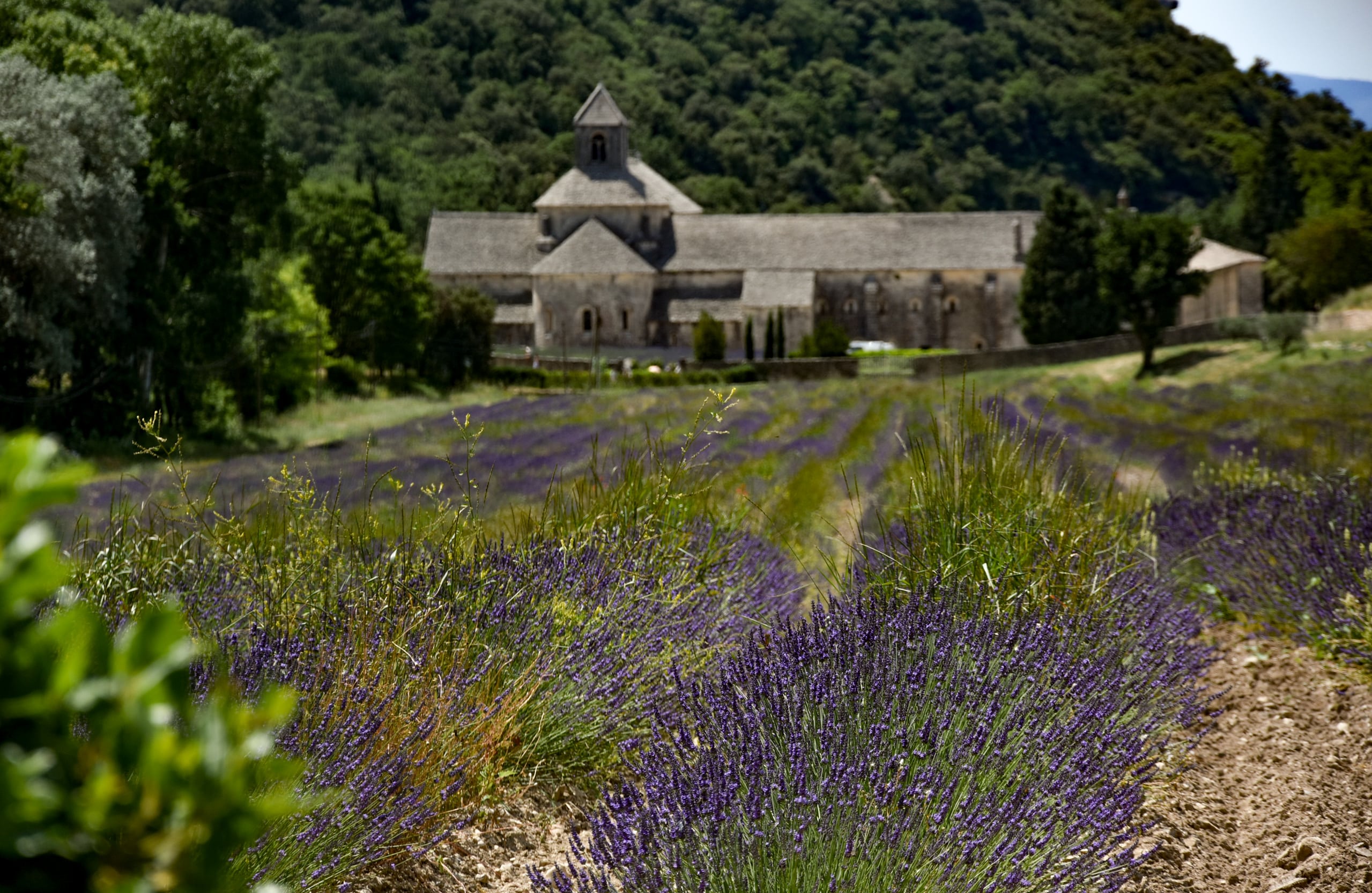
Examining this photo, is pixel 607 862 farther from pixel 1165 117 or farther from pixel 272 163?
pixel 1165 117

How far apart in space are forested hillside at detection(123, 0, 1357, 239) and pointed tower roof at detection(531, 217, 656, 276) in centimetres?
2021

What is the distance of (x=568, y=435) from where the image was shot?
16734 mm

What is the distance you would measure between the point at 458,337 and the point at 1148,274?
83.7ft

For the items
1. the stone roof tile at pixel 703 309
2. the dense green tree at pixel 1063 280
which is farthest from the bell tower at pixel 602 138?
the dense green tree at pixel 1063 280

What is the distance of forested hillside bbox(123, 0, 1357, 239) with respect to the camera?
104750mm

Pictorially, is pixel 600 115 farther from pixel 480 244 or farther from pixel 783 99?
pixel 783 99

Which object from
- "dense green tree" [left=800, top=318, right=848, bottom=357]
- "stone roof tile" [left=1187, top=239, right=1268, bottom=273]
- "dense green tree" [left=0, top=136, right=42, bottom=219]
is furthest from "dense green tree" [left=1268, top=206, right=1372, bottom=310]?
"dense green tree" [left=0, top=136, right=42, bottom=219]

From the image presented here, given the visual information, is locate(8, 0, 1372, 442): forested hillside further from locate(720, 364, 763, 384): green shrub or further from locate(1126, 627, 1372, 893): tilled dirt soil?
locate(1126, 627, 1372, 893): tilled dirt soil

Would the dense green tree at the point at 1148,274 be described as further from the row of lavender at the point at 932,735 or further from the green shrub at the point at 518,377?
the row of lavender at the point at 932,735

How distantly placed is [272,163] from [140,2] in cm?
9379

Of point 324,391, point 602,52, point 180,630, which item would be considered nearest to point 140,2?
point 602,52

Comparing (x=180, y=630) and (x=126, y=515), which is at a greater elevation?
(x=180, y=630)

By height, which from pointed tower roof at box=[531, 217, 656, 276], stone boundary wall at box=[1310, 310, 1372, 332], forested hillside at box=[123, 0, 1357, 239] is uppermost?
forested hillside at box=[123, 0, 1357, 239]

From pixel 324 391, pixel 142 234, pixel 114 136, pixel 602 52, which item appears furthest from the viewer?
pixel 602 52
